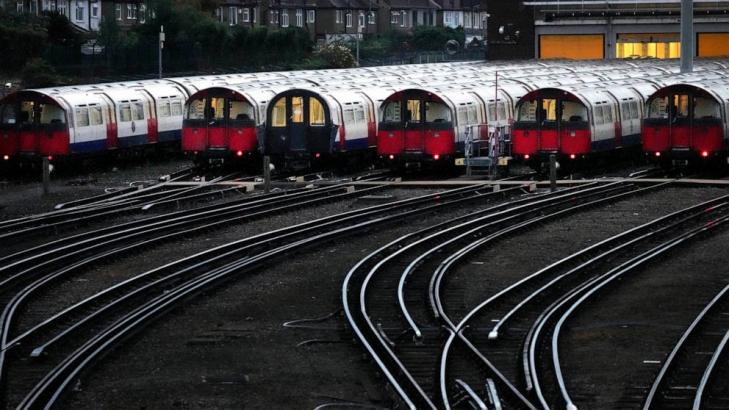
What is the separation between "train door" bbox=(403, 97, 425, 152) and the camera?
1572 inches

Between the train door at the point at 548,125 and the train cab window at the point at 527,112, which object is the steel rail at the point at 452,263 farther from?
the train cab window at the point at 527,112

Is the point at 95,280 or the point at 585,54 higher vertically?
the point at 585,54

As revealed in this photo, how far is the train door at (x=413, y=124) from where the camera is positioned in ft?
131

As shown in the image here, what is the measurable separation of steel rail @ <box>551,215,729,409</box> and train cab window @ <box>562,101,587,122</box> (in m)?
10.0

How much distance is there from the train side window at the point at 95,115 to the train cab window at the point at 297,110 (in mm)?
5317

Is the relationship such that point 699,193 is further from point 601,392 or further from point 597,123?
point 601,392

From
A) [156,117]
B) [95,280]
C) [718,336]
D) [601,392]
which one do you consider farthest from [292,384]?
[156,117]

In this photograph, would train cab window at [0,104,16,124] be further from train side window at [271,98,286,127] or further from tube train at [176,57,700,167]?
train side window at [271,98,286,127]

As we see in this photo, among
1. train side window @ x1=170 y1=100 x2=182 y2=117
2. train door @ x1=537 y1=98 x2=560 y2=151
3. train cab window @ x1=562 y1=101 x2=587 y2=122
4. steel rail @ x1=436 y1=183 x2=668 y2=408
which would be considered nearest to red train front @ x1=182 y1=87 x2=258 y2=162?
train side window @ x1=170 y1=100 x2=182 y2=117

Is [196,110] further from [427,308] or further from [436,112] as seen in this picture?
[427,308]

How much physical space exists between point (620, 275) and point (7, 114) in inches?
906

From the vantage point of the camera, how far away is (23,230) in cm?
2819

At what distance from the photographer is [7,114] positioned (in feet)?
137

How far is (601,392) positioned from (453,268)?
334 inches
